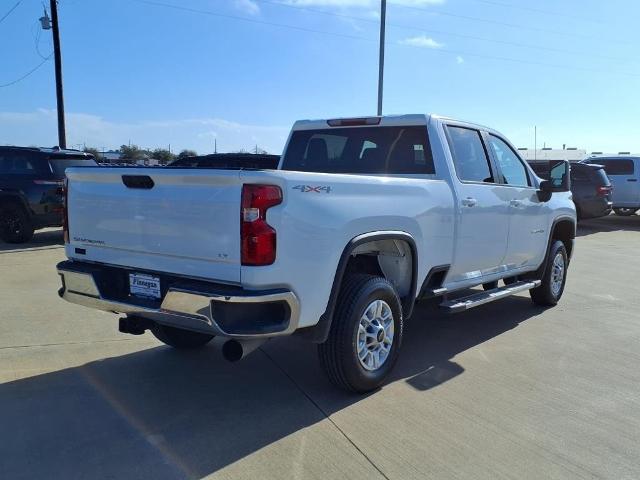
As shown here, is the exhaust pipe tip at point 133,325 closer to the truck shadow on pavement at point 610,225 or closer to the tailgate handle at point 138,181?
the tailgate handle at point 138,181

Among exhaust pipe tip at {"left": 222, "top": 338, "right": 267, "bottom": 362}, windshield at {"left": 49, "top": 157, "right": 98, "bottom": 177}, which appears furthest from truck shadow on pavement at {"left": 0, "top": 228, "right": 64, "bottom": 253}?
exhaust pipe tip at {"left": 222, "top": 338, "right": 267, "bottom": 362}

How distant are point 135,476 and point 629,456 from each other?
9.18 ft

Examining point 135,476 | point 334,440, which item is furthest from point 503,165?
point 135,476

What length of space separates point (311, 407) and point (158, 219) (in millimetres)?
1632

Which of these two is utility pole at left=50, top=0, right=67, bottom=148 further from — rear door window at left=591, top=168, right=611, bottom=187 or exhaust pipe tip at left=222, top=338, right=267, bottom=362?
exhaust pipe tip at left=222, top=338, right=267, bottom=362

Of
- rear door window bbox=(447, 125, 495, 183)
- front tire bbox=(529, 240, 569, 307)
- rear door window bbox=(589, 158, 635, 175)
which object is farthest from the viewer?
rear door window bbox=(589, 158, 635, 175)

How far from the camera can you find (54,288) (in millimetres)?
7324

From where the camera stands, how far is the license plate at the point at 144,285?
370 cm

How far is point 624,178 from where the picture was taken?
18391mm

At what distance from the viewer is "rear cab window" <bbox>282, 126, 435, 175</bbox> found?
5.07 metres

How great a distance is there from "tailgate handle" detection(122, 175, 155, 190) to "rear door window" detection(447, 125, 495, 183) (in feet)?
8.82

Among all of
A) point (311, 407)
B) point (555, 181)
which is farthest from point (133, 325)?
point (555, 181)

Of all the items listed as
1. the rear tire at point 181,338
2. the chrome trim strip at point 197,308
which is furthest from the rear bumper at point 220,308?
the rear tire at point 181,338

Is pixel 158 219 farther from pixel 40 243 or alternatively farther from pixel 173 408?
pixel 40 243
